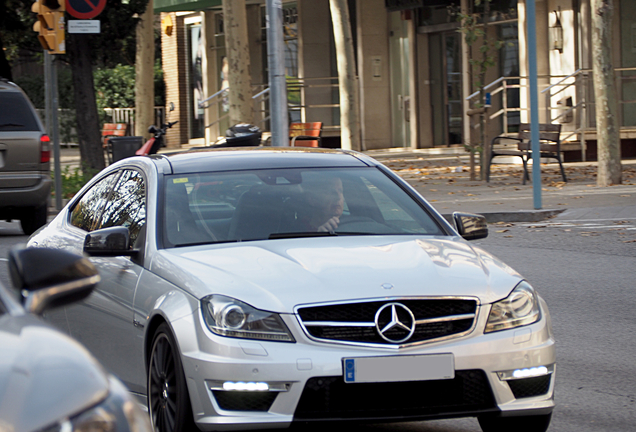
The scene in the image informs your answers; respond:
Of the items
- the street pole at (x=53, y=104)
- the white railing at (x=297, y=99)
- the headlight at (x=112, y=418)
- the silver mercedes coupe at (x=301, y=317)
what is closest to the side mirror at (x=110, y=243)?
the silver mercedes coupe at (x=301, y=317)

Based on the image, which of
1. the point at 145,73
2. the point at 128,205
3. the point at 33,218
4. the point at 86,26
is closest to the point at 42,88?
the point at 145,73

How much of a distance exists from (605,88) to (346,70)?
8.74 metres

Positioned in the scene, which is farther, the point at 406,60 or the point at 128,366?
the point at 406,60

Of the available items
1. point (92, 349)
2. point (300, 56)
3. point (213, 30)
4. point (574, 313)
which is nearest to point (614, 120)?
point (574, 313)

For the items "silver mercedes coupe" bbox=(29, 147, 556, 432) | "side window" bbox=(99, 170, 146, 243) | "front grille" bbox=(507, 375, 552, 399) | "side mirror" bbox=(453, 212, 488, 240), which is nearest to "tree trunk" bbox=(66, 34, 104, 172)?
"side window" bbox=(99, 170, 146, 243)

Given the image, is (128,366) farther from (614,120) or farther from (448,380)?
(614,120)

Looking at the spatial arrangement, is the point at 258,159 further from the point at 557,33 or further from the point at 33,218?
the point at 557,33

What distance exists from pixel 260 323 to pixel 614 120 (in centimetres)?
1364

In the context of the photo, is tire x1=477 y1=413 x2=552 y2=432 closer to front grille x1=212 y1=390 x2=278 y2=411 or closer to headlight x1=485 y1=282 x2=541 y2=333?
headlight x1=485 y1=282 x2=541 y2=333

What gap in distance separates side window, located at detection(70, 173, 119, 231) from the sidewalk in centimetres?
834

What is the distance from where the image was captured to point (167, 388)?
14.8 feet

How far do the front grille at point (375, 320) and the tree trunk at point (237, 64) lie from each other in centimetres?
1686

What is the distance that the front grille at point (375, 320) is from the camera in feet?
13.8

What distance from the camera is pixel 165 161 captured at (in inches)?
228
